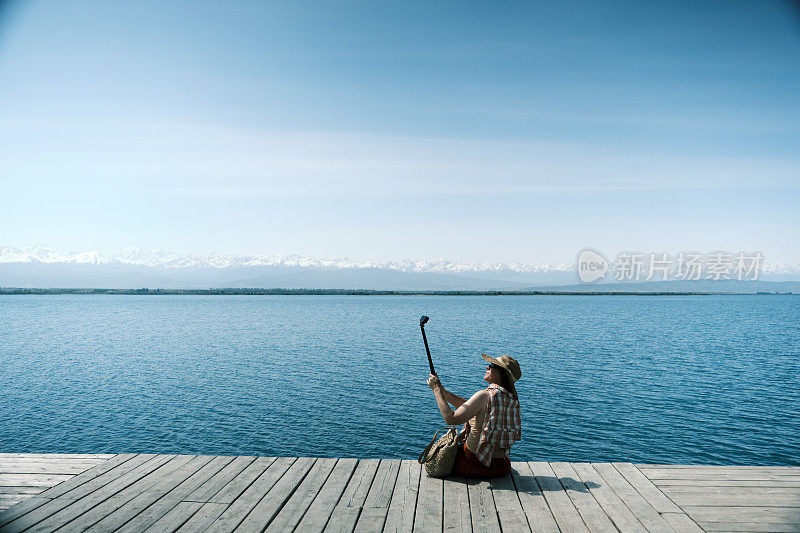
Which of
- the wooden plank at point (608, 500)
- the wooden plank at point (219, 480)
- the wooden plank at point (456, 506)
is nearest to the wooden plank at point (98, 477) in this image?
the wooden plank at point (219, 480)

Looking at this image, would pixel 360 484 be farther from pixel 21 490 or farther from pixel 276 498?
pixel 21 490

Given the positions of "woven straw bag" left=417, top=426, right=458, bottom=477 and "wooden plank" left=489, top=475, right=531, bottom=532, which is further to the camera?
"woven straw bag" left=417, top=426, right=458, bottom=477

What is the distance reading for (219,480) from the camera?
7535mm

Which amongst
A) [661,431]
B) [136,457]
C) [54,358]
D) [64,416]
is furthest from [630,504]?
[54,358]

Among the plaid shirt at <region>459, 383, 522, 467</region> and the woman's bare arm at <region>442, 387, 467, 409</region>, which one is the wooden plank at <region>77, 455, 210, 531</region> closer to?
the woman's bare arm at <region>442, 387, 467, 409</region>

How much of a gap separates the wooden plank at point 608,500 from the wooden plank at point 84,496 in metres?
6.27

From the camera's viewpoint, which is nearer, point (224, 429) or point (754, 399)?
point (224, 429)

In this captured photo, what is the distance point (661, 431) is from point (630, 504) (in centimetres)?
1653

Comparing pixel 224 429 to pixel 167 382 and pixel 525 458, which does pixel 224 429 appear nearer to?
pixel 525 458

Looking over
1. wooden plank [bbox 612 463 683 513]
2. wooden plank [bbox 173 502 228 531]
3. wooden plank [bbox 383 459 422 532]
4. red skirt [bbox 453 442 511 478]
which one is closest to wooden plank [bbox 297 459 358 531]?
wooden plank [bbox 383 459 422 532]

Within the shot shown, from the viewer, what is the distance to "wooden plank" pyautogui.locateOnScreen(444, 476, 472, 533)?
6062 millimetres

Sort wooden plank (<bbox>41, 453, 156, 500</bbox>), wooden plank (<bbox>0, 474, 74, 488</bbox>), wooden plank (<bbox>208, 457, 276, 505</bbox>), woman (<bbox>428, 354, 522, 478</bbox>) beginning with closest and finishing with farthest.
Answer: wooden plank (<bbox>208, 457, 276, 505</bbox>) < wooden plank (<bbox>41, 453, 156, 500</bbox>) < woman (<bbox>428, 354, 522, 478</bbox>) < wooden plank (<bbox>0, 474, 74, 488</bbox>)

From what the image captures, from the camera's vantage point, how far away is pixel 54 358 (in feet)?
147

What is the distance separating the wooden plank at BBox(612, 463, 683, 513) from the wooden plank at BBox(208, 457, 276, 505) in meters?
4.96
